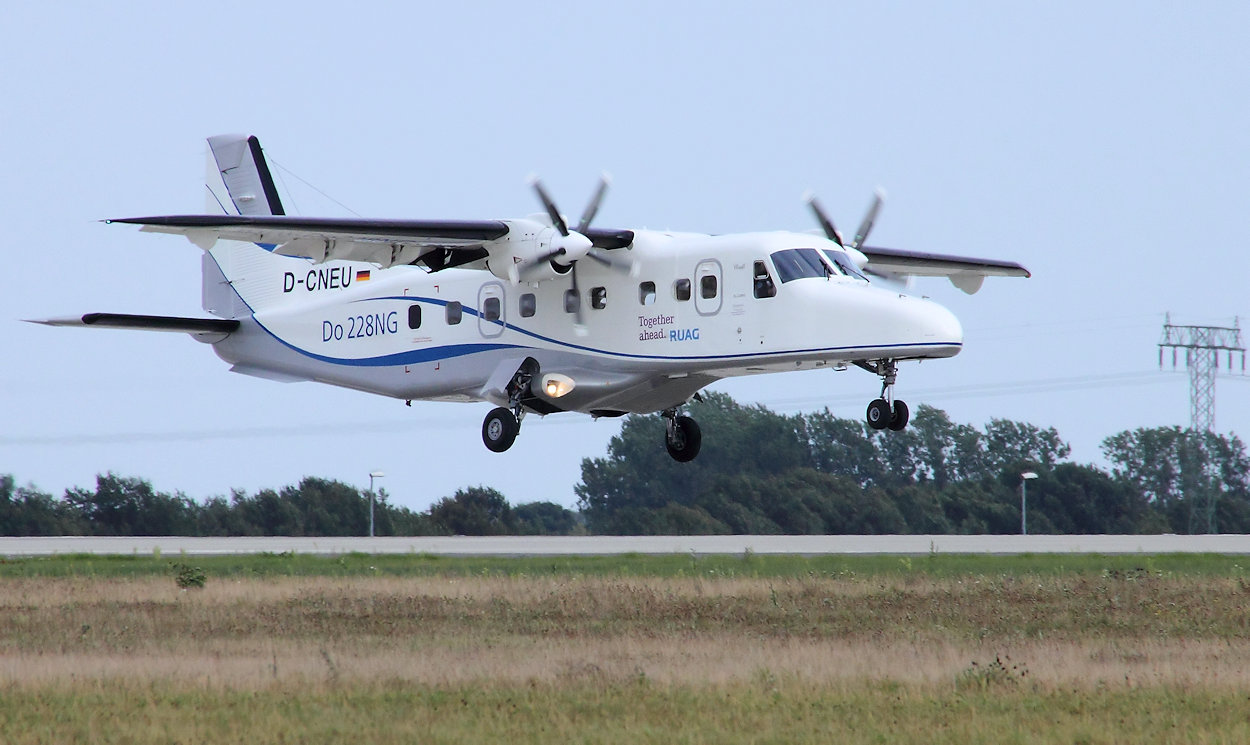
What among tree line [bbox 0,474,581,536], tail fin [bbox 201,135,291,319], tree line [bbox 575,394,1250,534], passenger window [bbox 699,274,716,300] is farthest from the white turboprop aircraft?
tree line [bbox 575,394,1250,534]

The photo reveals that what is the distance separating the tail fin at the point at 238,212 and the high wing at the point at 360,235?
23.1 feet

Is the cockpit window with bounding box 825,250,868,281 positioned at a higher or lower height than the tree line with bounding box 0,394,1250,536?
higher

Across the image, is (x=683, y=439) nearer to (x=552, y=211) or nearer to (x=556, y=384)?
(x=556, y=384)

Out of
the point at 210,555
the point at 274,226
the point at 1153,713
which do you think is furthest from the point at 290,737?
the point at 210,555

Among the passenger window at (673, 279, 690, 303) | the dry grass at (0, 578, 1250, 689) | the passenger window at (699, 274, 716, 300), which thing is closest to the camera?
the dry grass at (0, 578, 1250, 689)

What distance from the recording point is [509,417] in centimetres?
2884

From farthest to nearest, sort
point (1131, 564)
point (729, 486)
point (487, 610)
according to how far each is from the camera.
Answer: point (729, 486)
point (1131, 564)
point (487, 610)

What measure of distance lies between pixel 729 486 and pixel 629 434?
10640 millimetres

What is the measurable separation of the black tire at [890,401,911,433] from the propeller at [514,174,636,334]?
543 centimetres

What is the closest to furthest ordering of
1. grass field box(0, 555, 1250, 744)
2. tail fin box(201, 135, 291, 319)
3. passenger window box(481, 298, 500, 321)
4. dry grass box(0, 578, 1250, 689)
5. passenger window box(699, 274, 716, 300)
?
1. grass field box(0, 555, 1250, 744)
2. dry grass box(0, 578, 1250, 689)
3. passenger window box(699, 274, 716, 300)
4. passenger window box(481, 298, 500, 321)
5. tail fin box(201, 135, 291, 319)

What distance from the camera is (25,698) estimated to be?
15141 mm

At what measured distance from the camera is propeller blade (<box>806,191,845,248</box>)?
27.3 metres

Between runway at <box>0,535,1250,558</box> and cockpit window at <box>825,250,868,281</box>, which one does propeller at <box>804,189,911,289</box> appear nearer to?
cockpit window at <box>825,250,868,281</box>

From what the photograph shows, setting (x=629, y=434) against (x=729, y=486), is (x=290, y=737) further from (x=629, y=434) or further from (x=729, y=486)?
(x=629, y=434)
